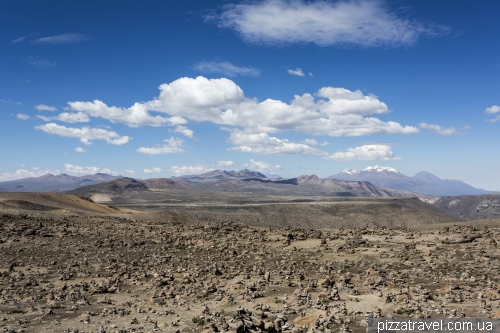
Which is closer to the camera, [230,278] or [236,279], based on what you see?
[236,279]

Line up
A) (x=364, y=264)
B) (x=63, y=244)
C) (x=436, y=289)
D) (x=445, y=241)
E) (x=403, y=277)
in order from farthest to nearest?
1. (x=63, y=244)
2. (x=445, y=241)
3. (x=364, y=264)
4. (x=403, y=277)
5. (x=436, y=289)

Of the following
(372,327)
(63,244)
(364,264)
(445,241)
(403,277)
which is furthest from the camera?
(63,244)

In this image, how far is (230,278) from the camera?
62.2 feet

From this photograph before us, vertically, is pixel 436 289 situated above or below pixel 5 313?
above

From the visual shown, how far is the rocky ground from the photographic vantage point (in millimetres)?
12680

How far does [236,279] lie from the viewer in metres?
18.6

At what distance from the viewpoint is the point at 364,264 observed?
20.9m

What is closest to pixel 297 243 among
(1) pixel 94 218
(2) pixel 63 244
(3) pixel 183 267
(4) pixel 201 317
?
(3) pixel 183 267

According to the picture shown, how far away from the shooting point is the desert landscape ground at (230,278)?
12.7m

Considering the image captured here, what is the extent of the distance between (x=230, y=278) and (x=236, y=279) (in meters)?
0.51

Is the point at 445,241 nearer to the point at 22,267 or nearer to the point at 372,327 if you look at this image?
the point at 372,327

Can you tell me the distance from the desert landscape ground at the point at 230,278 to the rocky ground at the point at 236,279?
7 cm

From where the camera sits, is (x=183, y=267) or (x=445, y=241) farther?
(x=445, y=241)

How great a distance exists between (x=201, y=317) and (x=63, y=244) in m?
19.2
